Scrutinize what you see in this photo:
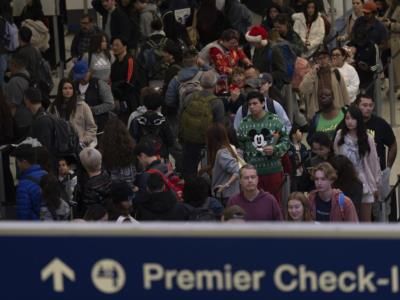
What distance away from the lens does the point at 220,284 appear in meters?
2.63

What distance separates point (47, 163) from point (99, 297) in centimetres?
834

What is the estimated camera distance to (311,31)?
1841 cm

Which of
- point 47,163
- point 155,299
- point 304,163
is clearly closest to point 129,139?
point 47,163

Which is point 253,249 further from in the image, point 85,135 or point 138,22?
point 138,22

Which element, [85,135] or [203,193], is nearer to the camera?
[203,193]

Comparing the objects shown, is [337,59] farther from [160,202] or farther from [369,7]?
[160,202]

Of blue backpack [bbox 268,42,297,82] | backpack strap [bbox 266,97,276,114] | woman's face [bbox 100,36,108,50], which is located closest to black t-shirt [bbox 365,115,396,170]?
backpack strap [bbox 266,97,276,114]

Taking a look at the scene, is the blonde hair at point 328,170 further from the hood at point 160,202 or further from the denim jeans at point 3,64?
the denim jeans at point 3,64

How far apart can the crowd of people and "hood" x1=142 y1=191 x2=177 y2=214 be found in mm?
10

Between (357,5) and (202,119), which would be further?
(357,5)

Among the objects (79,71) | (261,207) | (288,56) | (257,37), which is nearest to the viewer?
(261,207)

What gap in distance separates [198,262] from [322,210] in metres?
7.36

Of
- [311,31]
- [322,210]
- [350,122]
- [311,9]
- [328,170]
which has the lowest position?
[322,210]

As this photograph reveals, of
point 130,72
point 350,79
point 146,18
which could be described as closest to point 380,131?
point 350,79
